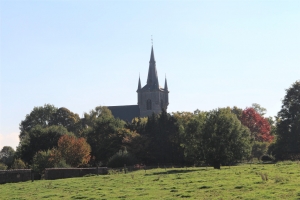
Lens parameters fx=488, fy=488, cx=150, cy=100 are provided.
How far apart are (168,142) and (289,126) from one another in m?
17.3

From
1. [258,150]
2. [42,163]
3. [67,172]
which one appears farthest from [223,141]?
[258,150]

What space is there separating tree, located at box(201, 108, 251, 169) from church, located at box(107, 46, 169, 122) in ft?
354

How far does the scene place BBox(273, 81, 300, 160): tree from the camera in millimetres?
65000

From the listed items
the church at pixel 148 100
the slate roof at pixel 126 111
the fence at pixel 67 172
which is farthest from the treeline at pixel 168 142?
the church at pixel 148 100

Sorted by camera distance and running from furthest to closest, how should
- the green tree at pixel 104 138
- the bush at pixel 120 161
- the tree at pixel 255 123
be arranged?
the tree at pixel 255 123
the green tree at pixel 104 138
the bush at pixel 120 161

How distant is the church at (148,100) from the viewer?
15750 cm

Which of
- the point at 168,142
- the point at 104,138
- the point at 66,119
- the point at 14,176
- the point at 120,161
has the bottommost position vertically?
the point at 14,176

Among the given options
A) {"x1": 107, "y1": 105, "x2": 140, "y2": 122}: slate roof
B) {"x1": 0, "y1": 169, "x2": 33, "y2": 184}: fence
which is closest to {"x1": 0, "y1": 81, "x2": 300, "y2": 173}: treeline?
{"x1": 0, "y1": 169, "x2": 33, "y2": 184}: fence

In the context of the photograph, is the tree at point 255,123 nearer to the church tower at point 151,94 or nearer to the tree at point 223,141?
the church tower at point 151,94

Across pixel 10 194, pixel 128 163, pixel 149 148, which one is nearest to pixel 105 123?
pixel 149 148

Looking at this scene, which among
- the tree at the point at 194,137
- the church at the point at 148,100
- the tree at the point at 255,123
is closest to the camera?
the tree at the point at 194,137

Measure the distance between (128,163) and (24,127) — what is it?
6173 cm

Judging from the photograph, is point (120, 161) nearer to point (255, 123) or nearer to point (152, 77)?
point (255, 123)

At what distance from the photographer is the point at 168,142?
71.6 m
